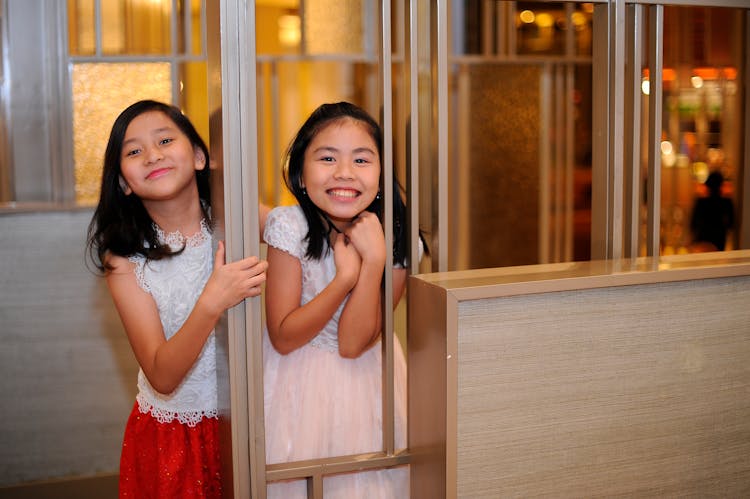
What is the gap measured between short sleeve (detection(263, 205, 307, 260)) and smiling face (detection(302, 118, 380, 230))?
0.05 metres

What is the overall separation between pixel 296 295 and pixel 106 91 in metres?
1.96

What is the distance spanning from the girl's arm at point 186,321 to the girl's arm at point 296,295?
98mm

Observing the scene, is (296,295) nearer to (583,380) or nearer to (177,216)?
(177,216)

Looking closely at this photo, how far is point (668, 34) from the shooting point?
5.16 meters

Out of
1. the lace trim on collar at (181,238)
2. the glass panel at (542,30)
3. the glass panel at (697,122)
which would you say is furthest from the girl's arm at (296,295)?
the glass panel at (697,122)

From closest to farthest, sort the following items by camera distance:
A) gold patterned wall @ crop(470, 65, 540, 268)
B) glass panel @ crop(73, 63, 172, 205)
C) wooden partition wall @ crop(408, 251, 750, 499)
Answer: wooden partition wall @ crop(408, 251, 750, 499)
glass panel @ crop(73, 63, 172, 205)
gold patterned wall @ crop(470, 65, 540, 268)

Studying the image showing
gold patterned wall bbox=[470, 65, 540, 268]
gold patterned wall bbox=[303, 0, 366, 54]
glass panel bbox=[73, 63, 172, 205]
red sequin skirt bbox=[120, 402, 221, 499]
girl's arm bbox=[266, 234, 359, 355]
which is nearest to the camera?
girl's arm bbox=[266, 234, 359, 355]

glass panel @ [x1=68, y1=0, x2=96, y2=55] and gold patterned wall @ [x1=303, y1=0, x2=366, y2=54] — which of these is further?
glass panel @ [x1=68, y1=0, x2=96, y2=55]

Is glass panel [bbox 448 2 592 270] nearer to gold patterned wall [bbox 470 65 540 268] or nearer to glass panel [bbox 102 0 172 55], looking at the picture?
gold patterned wall [bbox 470 65 540 268]

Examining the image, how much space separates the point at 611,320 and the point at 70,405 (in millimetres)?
2157

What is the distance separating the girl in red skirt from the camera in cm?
152

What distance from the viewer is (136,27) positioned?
3061 millimetres

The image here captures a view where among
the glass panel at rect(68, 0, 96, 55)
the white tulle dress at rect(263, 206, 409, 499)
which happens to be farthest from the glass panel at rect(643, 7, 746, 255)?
the white tulle dress at rect(263, 206, 409, 499)

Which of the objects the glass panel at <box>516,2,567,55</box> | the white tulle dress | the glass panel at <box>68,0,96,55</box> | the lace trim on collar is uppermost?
the glass panel at <box>516,2,567,55</box>
